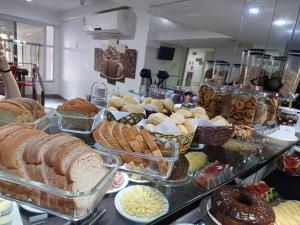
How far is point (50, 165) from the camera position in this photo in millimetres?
466

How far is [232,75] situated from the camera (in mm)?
1677

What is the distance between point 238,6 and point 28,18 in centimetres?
472

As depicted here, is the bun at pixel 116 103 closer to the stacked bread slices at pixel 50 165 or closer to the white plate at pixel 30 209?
the stacked bread slices at pixel 50 165

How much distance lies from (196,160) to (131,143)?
1.01 ft

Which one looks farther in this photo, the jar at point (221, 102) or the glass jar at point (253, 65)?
the glass jar at point (253, 65)

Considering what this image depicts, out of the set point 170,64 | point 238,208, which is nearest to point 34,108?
point 238,208

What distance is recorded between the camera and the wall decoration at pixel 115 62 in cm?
340

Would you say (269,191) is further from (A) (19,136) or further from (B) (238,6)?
(B) (238,6)

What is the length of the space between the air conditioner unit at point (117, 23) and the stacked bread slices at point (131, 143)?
9.79ft

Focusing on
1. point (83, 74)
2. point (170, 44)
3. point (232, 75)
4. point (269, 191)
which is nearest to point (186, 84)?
point (170, 44)

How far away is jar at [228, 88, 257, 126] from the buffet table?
0.61ft

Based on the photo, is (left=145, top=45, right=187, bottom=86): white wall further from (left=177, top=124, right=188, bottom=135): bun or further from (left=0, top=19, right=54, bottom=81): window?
(left=0, top=19, right=54, bottom=81): window

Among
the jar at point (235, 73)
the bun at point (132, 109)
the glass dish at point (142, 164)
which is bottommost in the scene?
the glass dish at point (142, 164)

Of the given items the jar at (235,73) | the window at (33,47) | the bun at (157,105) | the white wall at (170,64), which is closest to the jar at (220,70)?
the jar at (235,73)
